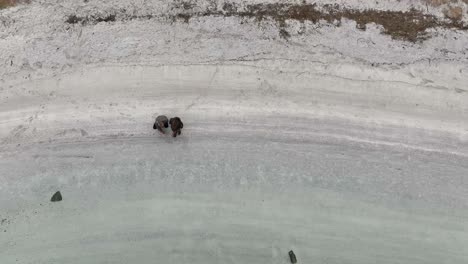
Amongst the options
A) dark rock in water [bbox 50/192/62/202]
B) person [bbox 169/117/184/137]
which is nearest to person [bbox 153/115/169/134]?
person [bbox 169/117/184/137]

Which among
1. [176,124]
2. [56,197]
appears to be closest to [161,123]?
[176,124]

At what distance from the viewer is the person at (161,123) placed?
20.6ft

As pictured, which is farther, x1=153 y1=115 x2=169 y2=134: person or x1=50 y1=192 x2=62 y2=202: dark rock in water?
x1=153 y1=115 x2=169 y2=134: person

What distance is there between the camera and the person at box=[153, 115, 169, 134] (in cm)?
629

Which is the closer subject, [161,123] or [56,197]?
[56,197]

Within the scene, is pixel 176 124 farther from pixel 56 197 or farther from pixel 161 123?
pixel 56 197

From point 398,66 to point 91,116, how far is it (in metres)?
5.14

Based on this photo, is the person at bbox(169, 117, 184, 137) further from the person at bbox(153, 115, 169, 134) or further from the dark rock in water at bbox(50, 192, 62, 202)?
the dark rock in water at bbox(50, 192, 62, 202)

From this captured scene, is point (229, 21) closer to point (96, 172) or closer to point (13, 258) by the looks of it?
point (96, 172)

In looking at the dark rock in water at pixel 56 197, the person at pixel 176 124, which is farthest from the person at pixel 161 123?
the dark rock in water at pixel 56 197

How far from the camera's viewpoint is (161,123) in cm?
629

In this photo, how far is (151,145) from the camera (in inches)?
253

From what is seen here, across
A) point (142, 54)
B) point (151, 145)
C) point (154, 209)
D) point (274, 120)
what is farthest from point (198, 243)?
point (142, 54)

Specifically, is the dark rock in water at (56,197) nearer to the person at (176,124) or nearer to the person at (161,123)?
the person at (161,123)
